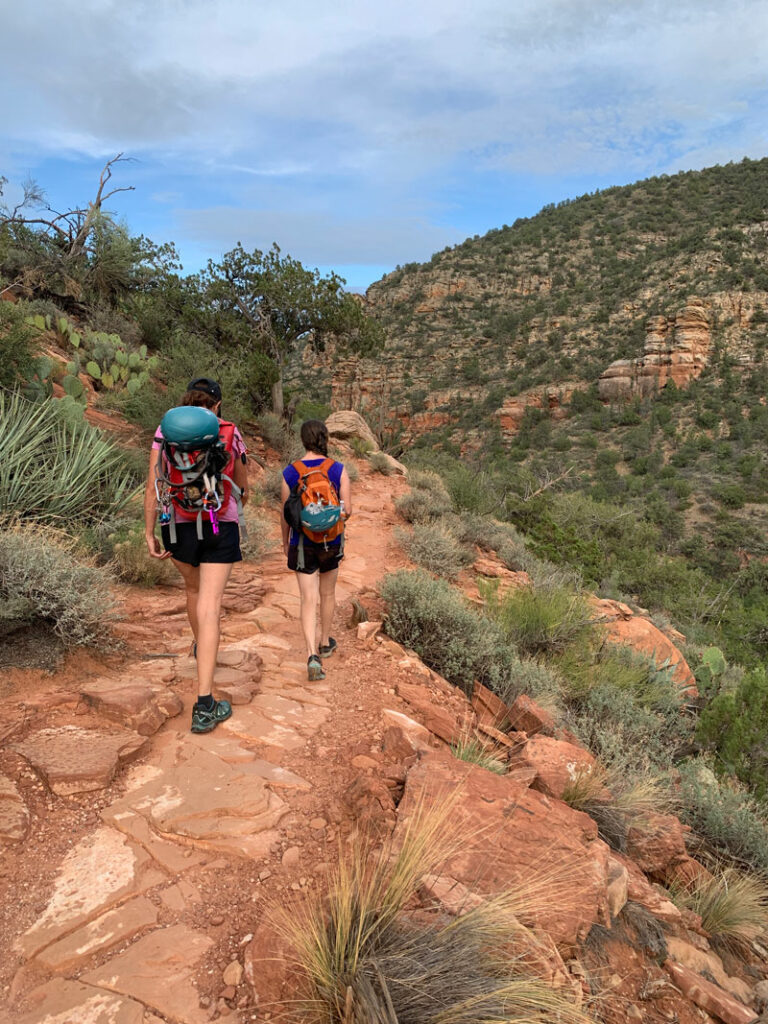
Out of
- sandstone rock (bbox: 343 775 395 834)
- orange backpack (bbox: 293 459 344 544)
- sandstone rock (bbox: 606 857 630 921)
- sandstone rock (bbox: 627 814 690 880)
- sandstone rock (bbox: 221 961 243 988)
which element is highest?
orange backpack (bbox: 293 459 344 544)

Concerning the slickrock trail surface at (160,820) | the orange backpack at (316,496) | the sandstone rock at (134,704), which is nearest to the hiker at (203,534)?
the sandstone rock at (134,704)

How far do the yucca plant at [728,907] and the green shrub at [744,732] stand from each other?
1.93 m

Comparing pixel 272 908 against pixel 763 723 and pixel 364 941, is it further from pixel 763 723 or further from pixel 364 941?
pixel 763 723

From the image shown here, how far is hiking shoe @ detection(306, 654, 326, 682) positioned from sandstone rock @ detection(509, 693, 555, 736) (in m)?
1.30

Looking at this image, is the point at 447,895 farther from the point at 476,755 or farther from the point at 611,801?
the point at 611,801

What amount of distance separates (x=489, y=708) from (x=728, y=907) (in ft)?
5.15

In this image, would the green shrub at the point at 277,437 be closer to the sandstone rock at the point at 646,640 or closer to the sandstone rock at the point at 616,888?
the sandstone rock at the point at 646,640

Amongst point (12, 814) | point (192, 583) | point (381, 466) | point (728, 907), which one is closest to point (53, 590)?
point (192, 583)

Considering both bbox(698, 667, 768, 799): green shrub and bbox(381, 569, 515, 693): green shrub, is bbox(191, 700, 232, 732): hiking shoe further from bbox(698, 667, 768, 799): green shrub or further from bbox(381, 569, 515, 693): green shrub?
bbox(698, 667, 768, 799): green shrub

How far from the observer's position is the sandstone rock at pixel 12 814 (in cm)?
204

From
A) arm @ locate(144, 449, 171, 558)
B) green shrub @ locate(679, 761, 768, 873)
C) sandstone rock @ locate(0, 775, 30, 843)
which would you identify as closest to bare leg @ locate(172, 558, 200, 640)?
arm @ locate(144, 449, 171, 558)

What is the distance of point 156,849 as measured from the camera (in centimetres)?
208

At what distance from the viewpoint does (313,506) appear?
3.53 metres

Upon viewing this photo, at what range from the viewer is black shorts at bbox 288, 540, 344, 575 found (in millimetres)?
3648
